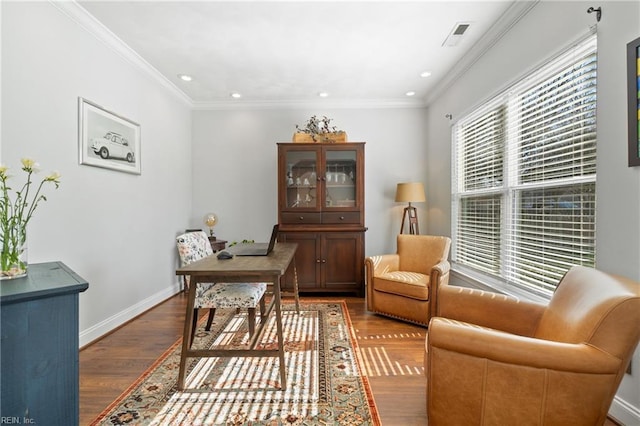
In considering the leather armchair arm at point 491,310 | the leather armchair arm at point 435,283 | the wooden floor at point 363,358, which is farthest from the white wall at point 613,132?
the leather armchair arm at point 435,283

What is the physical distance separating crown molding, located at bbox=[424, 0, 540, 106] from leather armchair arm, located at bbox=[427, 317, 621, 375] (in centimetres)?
230

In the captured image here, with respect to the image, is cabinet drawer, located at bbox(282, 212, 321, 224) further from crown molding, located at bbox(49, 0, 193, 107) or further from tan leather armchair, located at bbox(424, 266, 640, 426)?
tan leather armchair, located at bbox(424, 266, 640, 426)

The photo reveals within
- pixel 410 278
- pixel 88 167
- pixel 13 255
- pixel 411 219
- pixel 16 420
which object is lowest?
pixel 16 420

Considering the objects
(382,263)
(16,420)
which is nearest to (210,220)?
(382,263)

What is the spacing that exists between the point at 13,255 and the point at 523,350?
2.35m

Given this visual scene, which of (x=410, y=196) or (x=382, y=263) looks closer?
(x=382, y=263)

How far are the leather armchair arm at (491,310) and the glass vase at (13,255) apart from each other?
233 centimetres

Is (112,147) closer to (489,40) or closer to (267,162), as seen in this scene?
(267,162)

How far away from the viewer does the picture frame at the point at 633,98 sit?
146 centimetres

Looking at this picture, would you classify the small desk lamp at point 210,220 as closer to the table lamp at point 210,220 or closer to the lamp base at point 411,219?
the table lamp at point 210,220

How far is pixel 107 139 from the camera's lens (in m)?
2.75

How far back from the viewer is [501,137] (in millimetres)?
2691

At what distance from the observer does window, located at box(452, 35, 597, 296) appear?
5.99 ft

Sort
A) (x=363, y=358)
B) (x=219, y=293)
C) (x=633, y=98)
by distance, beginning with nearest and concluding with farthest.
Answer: (x=633, y=98) < (x=219, y=293) < (x=363, y=358)
